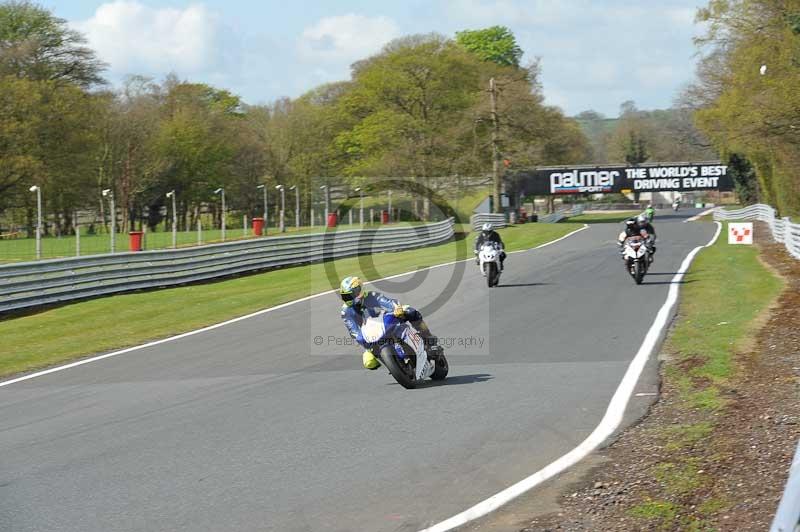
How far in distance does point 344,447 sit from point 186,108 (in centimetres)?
7255

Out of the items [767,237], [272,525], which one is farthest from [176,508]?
[767,237]

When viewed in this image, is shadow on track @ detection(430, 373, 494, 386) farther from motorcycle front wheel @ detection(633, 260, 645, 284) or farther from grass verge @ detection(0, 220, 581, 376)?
motorcycle front wheel @ detection(633, 260, 645, 284)

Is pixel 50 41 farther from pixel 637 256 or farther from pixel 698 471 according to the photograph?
pixel 698 471

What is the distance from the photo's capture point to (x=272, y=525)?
5.94m

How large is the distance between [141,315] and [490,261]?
742 cm

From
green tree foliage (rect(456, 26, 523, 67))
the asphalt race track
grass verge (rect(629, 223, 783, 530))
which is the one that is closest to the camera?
grass verge (rect(629, 223, 783, 530))

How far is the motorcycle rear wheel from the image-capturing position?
1020cm

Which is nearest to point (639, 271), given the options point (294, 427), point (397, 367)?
point (397, 367)

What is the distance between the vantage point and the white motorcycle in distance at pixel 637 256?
21.1 m

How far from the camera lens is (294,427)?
8.67m

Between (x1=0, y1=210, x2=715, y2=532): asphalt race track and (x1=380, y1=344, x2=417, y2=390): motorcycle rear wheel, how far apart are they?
13 cm

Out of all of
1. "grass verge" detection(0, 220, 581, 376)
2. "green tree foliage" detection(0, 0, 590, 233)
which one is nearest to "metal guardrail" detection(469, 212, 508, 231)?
"green tree foliage" detection(0, 0, 590, 233)

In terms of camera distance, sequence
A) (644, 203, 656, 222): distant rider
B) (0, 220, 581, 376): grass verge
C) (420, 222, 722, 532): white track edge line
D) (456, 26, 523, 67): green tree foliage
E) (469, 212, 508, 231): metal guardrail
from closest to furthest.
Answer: (420, 222, 722, 532): white track edge line → (0, 220, 581, 376): grass verge → (644, 203, 656, 222): distant rider → (469, 212, 508, 231): metal guardrail → (456, 26, 523, 67): green tree foliage

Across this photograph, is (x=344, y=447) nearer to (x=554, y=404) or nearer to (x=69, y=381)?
(x=554, y=404)
